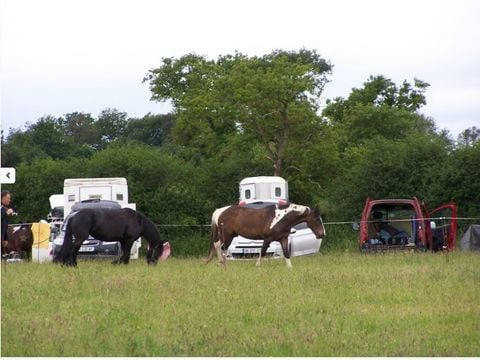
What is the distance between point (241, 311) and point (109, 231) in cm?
941

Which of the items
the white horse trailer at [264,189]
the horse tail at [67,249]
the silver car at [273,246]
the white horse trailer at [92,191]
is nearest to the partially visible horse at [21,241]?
the white horse trailer at [92,191]

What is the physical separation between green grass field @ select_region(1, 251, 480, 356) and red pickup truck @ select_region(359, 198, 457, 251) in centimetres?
740

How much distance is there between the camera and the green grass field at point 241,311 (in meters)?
11.7

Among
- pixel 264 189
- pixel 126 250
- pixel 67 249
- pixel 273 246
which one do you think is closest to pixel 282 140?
pixel 264 189

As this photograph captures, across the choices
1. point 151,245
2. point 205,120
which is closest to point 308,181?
point 205,120

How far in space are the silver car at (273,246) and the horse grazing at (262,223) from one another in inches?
107

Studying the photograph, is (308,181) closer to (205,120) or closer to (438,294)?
(205,120)

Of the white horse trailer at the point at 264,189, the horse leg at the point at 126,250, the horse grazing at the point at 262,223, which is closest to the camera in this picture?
the horse leg at the point at 126,250

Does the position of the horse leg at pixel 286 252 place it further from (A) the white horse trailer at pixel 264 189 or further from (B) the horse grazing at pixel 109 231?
(A) the white horse trailer at pixel 264 189

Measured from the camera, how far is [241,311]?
14.2 metres

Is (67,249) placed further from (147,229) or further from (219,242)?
(219,242)

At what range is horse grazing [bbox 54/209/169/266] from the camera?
2244 cm

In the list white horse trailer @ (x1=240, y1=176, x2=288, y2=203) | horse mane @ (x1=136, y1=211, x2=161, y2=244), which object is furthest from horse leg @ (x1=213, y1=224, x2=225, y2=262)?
white horse trailer @ (x1=240, y1=176, x2=288, y2=203)

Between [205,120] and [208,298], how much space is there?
37.8 meters
